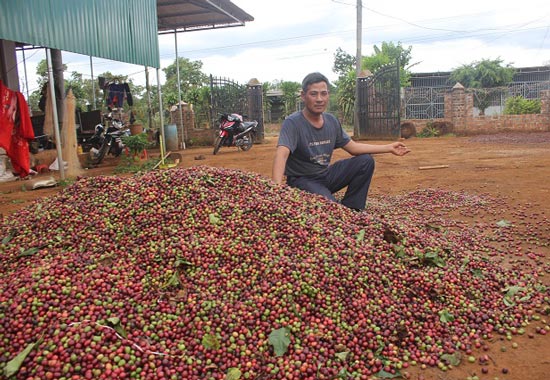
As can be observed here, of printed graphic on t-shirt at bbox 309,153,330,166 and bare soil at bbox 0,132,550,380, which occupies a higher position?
printed graphic on t-shirt at bbox 309,153,330,166

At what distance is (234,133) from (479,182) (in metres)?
7.16

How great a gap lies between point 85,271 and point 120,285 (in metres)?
0.23

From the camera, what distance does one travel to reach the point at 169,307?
213 cm

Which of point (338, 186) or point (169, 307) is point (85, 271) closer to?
point (169, 307)

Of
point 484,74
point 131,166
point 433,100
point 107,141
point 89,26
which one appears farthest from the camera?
point 484,74

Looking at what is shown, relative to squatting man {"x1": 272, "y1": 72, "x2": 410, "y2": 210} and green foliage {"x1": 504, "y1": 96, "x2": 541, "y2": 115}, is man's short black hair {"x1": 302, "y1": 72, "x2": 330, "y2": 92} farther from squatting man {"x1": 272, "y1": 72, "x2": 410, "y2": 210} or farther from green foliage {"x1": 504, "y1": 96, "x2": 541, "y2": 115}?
green foliage {"x1": 504, "y1": 96, "x2": 541, "y2": 115}

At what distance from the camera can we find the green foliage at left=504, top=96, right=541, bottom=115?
56.5 ft

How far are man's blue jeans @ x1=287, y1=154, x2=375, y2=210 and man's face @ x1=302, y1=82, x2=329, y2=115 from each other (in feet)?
2.00

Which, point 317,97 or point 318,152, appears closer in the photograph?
point 317,97

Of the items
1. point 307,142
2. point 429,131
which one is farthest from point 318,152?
point 429,131

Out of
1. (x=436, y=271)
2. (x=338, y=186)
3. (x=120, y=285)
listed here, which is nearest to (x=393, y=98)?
(x=338, y=186)

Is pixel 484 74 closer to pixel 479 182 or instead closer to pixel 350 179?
pixel 479 182

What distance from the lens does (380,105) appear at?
15.0 meters

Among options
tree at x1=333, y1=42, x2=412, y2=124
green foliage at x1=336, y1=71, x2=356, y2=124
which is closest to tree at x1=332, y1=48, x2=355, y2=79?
tree at x1=333, y1=42, x2=412, y2=124
